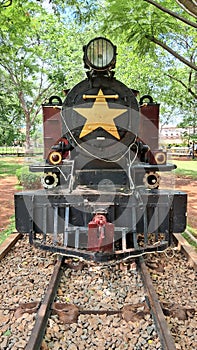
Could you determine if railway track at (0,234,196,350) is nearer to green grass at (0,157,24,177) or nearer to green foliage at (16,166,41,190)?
green foliage at (16,166,41,190)

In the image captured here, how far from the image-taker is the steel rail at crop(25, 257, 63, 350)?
266 cm

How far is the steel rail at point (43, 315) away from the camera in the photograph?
2.66 metres

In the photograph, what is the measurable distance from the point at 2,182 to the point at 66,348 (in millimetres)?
11319

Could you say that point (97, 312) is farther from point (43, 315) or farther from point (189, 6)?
point (189, 6)

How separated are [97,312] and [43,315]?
58 cm

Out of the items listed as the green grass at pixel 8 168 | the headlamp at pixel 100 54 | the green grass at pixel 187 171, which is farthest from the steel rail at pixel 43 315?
the green grass at pixel 8 168

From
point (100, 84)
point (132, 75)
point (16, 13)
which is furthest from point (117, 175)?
point (132, 75)

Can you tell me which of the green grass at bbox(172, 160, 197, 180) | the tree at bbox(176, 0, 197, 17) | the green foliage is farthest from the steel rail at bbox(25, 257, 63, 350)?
the green grass at bbox(172, 160, 197, 180)

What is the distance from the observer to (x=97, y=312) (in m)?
3.33

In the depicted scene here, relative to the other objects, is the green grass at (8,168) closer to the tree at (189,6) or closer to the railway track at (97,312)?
the tree at (189,6)

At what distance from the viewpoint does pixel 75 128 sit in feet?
14.9

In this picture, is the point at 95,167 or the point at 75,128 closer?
the point at 75,128

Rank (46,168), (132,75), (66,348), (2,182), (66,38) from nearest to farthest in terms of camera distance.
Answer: (66,348), (46,168), (2,182), (66,38), (132,75)

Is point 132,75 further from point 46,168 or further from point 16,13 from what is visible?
point 46,168
